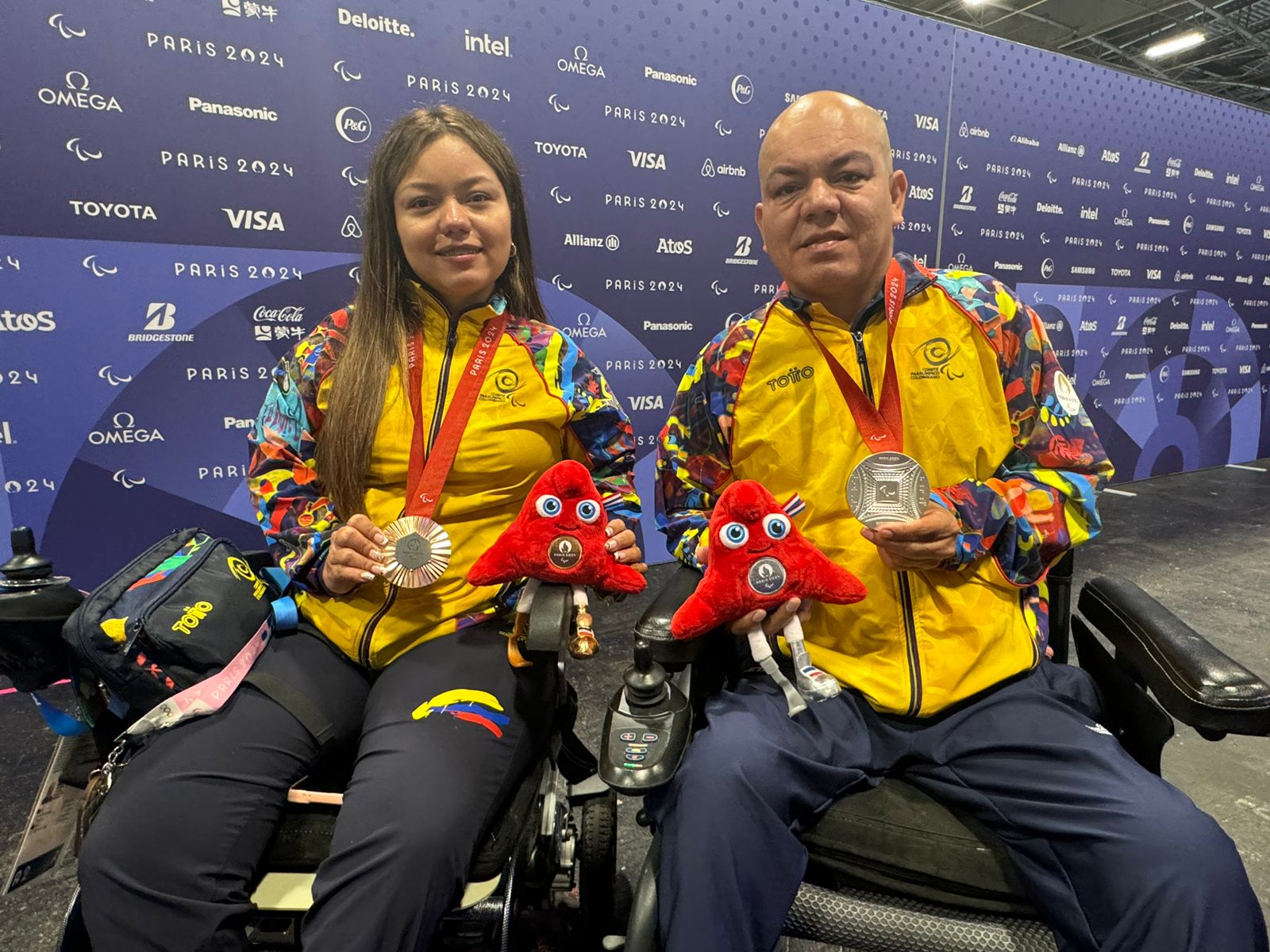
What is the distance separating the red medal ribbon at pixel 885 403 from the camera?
1.20 m

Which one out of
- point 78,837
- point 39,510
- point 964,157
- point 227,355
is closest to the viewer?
point 78,837

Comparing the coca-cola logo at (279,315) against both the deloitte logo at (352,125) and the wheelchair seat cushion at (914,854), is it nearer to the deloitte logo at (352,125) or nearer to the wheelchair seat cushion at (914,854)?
the deloitte logo at (352,125)

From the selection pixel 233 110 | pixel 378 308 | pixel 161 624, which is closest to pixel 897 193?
pixel 378 308

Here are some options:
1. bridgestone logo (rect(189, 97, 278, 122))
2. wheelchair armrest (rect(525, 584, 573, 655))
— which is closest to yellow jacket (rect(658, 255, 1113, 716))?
wheelchair armrest (rect(525, 584, 573, 655))

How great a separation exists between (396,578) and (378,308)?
0.56 m

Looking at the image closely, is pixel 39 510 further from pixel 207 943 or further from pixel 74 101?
pixel 207 943

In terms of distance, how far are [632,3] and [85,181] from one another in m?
2.25

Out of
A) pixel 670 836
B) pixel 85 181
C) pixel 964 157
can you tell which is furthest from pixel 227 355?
pixel 964 157

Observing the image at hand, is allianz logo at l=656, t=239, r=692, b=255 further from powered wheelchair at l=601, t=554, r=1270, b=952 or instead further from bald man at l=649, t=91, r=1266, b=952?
powered wheelchair at l=601, t=554, r=1270, b=952

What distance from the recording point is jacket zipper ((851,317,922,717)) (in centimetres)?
110

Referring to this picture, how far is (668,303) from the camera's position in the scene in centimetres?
340

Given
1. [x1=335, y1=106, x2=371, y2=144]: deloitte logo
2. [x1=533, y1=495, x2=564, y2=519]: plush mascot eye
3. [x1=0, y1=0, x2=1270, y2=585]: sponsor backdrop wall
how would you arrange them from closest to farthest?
[x1=533, y1=495, x2=564, y2=519]: plush mascot eye, [x1=0, y1=0, x2=1270, y2=585]: sponsor backdrop wall, [x1=335, y1=106, x2=371, y2=144]: deloitte logo

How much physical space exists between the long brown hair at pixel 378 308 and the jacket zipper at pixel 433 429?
0.08 meters

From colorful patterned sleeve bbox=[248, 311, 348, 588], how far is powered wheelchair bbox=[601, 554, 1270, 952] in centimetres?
70
